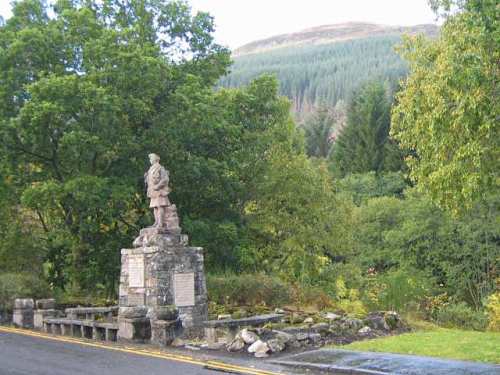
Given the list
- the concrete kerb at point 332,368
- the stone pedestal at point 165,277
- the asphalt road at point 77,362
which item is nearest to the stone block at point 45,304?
the stone pedestal at point 165,277

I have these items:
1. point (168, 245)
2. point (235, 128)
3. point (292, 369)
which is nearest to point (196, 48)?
point (235, 128)

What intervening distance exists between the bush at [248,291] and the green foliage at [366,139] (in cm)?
3495

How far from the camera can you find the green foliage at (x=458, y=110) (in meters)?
13.8

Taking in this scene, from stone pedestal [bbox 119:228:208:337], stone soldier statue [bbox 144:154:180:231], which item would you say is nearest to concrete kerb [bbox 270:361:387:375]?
stone pedestal [bbox 119:228:208:337]

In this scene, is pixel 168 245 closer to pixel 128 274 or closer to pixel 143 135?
pixel 128 274

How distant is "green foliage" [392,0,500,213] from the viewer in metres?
13.8

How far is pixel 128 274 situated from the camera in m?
19.2

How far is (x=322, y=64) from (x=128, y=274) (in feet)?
518

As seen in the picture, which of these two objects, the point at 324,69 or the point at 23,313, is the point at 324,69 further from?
the point at 23,313

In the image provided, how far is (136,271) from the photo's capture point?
62.0ft

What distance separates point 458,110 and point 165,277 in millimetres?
9046

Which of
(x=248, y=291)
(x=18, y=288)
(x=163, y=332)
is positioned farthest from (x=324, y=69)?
(x=163, y=332)

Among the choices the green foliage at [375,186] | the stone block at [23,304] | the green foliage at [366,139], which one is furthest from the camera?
the green foliage at [366,139]

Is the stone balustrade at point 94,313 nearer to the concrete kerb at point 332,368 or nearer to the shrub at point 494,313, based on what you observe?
the concrete kerb at point 332,368
